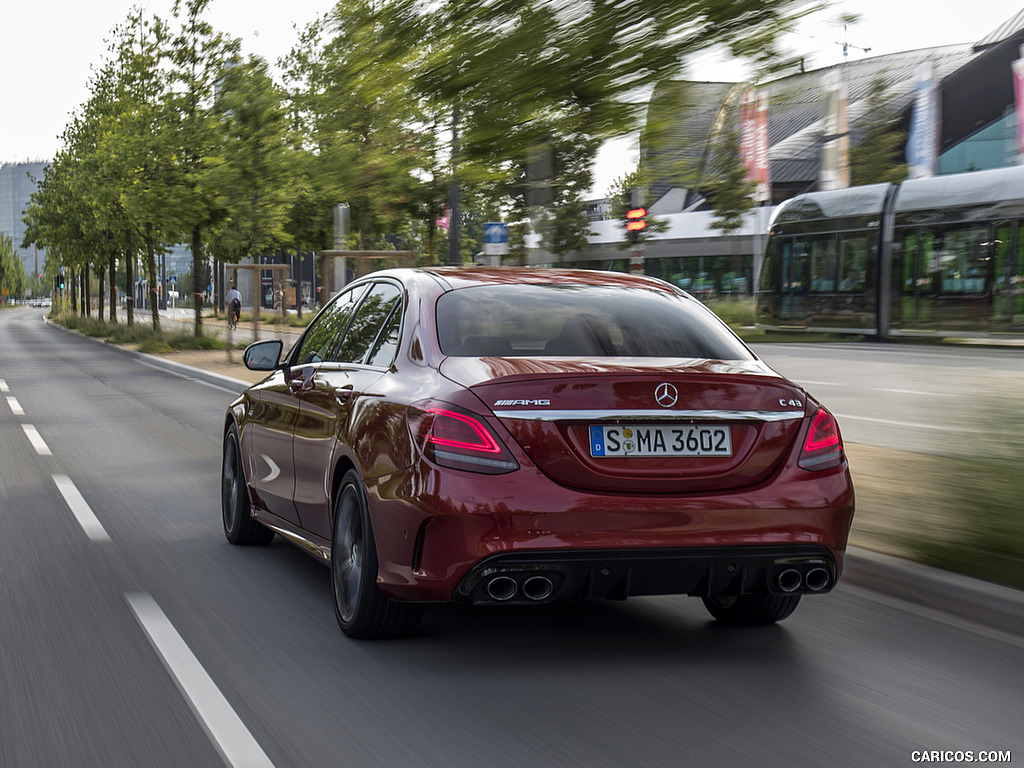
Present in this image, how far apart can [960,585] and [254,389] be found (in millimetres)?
3799

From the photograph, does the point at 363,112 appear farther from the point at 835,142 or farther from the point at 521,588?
the point at 835,142

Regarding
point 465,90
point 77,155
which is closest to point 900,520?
point 465,90

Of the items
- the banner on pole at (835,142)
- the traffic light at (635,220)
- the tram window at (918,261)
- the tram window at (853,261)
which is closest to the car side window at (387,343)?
the traffic light at (635,220)

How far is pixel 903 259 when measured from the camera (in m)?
28.2

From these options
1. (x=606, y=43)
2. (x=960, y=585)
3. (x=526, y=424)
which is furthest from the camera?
(x=606, y=43)

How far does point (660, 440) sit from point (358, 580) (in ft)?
4.41

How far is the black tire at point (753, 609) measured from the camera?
17.9ft

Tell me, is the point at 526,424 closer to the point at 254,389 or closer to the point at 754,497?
the point at 754,497

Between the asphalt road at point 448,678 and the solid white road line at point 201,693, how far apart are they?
1cm

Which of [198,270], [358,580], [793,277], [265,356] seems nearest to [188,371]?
[198,270]

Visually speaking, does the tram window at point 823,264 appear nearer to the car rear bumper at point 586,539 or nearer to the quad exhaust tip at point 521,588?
the car rear bumper at point 586,539

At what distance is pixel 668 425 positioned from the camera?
4656 mm

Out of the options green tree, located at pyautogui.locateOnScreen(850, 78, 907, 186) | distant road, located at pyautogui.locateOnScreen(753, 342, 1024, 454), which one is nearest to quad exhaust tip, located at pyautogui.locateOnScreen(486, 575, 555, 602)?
distant road, located at pyautogui.locateOnScreen(753, 342, 1024, 454)

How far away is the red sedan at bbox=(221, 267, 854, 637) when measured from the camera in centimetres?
454
